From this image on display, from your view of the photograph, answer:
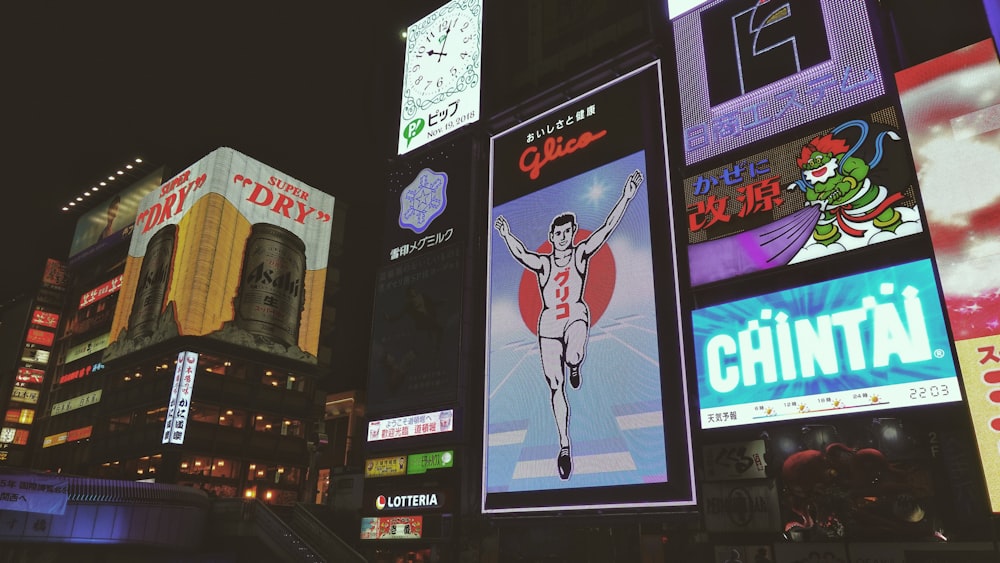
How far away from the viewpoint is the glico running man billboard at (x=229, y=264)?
46219mm

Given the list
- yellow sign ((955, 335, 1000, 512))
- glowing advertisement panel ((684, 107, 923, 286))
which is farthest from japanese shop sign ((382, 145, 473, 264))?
yellow sign ((955, 335, 1000, 512))

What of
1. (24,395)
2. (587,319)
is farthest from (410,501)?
(24,395)

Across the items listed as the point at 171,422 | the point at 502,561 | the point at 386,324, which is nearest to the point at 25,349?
the point at 171,422

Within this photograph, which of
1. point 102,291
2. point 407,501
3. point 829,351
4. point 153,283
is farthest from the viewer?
point 102,291

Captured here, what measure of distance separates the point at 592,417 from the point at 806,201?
8.05 metres

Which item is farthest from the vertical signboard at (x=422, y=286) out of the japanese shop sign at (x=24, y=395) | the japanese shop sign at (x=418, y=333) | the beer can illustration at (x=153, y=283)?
the japanese shop sign at (x=24, y=395)

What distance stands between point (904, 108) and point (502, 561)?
16.6m

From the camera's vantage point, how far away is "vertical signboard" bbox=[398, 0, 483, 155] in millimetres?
28802

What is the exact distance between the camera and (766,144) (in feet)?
58.9

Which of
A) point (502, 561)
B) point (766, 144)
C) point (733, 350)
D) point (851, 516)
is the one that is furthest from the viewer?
point (502, 561)

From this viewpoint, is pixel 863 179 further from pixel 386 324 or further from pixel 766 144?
pixel 386 324

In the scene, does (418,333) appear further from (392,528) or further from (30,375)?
(30,375)

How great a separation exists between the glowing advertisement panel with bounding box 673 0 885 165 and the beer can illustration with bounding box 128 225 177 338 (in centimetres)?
4036

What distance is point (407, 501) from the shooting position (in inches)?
914
